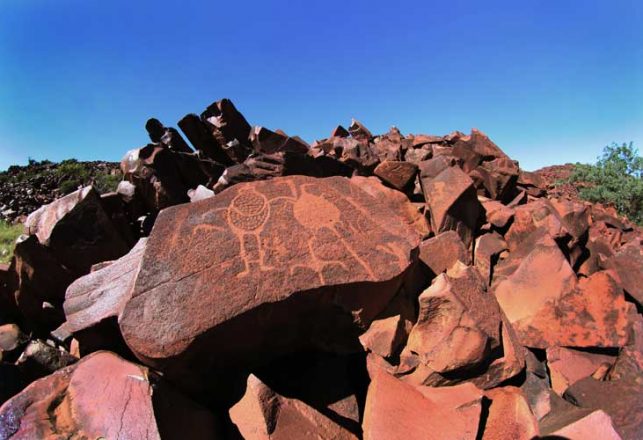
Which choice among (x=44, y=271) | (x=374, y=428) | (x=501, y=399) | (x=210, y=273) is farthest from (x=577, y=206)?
(x=44, y=271)

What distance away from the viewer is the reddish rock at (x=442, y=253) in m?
2.69

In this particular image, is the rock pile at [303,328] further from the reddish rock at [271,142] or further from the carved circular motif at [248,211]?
the reddish rock at [271,142]

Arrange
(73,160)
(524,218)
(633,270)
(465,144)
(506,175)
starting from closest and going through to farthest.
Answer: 1. (633,270)
2. (524,218)
3. (506,175)
4. (465,144)
5. (73,160)

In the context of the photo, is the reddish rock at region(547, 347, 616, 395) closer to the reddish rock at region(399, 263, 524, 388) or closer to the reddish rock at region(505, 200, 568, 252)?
the reddish rock at region(399, 263, 524, 388)

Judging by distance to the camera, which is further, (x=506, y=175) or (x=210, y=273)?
(x=506, y=175)

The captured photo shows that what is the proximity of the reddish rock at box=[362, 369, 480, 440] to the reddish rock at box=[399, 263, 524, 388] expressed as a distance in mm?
165

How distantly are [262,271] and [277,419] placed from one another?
27.0 inches

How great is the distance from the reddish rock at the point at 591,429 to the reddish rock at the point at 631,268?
4.29 feet

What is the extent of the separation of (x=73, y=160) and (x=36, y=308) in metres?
19.5

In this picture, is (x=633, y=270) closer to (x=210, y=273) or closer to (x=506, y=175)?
(x=506, y=175)

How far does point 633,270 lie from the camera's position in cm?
279

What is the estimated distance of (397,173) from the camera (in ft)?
11.8

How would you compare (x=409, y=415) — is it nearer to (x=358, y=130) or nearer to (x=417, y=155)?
(x=417, y=155)

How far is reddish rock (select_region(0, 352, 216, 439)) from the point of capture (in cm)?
148
